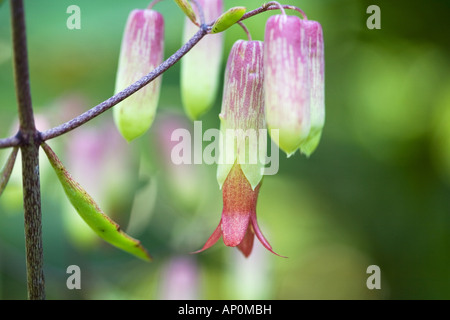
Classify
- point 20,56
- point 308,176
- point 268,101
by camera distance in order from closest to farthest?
point 20,56
point 268,101
point 308,176

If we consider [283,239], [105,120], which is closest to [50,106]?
[105,120]

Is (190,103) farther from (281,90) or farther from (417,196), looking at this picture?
(417,196)

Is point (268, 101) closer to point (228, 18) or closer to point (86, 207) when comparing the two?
point (228, 18)

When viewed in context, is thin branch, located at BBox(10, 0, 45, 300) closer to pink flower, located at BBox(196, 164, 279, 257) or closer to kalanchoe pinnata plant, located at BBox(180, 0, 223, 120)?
pink flower, located at BBox(196, 164, 279, 257)

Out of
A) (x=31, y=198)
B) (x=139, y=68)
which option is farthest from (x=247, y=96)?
(x=31, y=198)

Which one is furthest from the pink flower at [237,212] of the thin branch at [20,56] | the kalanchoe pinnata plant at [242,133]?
the thin branch at [20,56]

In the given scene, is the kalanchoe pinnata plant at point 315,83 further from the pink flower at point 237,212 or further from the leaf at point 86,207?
the leaf at point 86,207

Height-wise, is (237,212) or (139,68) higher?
(139,68)
